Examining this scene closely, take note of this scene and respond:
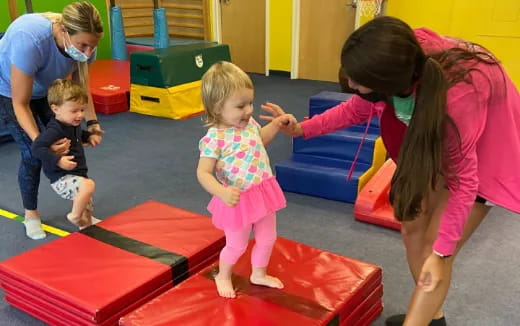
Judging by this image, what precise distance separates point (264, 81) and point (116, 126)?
2.78 metres

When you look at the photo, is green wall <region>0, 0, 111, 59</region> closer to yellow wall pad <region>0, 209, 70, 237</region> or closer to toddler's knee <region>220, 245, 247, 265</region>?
yellow wall pad <region>0, 209, 70, 237</region>

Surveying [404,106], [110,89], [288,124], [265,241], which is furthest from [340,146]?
[110,89]

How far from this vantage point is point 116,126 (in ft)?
16.5

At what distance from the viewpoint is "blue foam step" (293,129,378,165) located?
10.8ft

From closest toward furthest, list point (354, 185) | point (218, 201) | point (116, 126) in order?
point (218, 201) < point (354, 185) < point (116, 126)

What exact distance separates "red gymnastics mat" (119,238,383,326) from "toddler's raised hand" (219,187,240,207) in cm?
44

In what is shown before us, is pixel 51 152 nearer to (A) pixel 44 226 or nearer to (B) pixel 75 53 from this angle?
(B) pixel 75 53

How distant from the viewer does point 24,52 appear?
2.31 metres

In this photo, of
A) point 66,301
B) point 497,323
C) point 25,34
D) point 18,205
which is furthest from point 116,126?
point 497,323

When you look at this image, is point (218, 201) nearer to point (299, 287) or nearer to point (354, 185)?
point (299, 287)

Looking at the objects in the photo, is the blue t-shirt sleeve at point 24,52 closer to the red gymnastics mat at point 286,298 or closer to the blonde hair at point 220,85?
the blonde hair at point 220,85

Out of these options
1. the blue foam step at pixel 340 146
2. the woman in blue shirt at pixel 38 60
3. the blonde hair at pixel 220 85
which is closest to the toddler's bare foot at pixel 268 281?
the blonde hair at pixel 220 85

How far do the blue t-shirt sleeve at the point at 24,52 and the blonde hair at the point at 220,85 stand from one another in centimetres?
114

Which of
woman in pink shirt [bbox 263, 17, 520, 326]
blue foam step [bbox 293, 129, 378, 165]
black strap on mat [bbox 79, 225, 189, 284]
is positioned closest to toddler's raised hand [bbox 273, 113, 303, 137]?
woman in pink shirt [bbox 263, 17, 520, 326]
